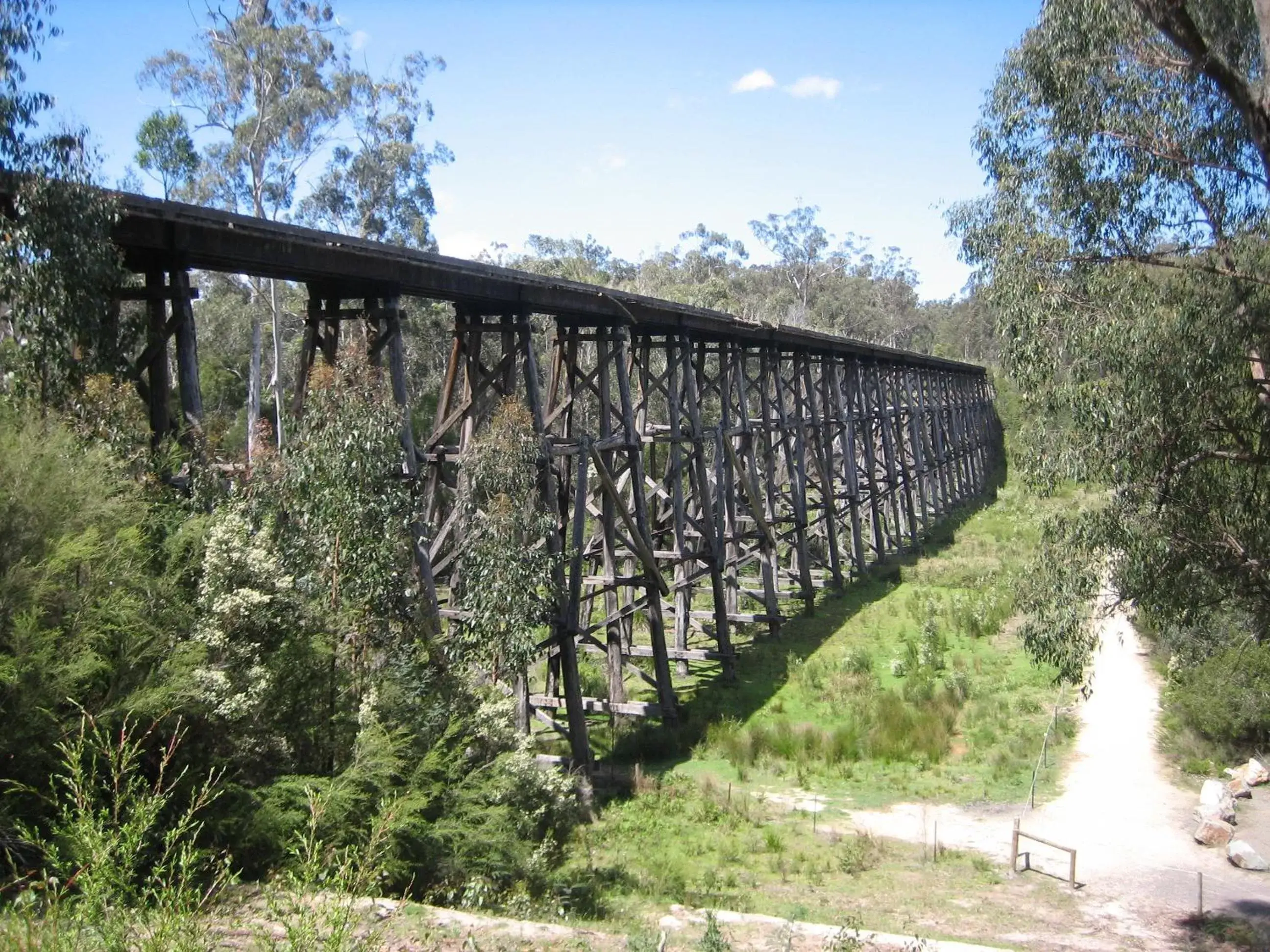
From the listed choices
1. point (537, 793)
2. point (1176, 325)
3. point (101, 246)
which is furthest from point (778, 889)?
point (101, 246)

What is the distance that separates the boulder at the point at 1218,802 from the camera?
29.0ft

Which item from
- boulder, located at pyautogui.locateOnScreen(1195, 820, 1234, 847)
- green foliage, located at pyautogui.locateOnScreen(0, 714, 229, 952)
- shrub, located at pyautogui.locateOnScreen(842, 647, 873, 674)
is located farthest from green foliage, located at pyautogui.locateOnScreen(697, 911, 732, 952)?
shrub, located at pyautogui.locateOnScreen(842, 647, 873, 674)

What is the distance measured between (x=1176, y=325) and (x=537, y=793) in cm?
586

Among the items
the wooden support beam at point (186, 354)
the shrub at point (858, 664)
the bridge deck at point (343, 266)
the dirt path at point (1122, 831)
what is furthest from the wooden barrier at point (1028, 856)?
the wooden support beam at point (186, 354)

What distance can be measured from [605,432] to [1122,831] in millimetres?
6262

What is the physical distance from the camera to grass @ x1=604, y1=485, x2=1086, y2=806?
1024cm

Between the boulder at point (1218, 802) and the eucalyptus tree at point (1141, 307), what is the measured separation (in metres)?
1.65

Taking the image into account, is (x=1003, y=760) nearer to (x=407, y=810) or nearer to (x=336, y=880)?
(x=407, y=810)

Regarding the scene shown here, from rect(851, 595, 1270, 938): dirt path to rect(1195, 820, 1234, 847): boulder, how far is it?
0.28 ft

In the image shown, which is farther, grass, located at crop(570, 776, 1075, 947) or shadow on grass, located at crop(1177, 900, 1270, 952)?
grass, located at crop(570, 776, 1075, 947)

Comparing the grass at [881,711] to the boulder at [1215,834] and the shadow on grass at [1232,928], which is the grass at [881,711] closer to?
the boulder at [1215,834]

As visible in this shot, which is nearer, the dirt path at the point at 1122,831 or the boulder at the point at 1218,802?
the dirt path at the point at 1122,831

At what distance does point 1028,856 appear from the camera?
26.9 ft

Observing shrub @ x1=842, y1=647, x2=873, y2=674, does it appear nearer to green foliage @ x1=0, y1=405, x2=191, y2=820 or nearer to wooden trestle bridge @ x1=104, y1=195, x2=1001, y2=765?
wooden trestle bridge @ x1=104, y1=195, x2=1001, y2=765
